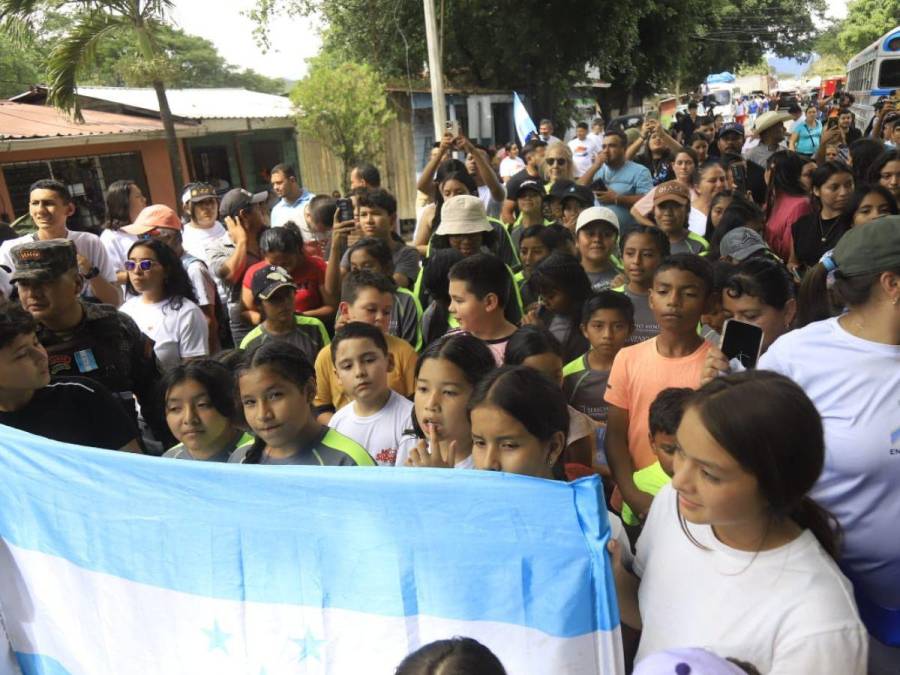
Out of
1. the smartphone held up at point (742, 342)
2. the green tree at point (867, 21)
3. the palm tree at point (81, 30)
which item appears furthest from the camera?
the green tree at point (867, 21)

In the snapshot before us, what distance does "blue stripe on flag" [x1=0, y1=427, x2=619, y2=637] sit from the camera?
1522 millimetres

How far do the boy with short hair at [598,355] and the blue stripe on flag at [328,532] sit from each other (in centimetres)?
143

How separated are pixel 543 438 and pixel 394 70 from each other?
1792cm

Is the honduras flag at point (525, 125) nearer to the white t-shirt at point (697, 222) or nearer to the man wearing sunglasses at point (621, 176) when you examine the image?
the man wearing sunglasses at point (621, 176)

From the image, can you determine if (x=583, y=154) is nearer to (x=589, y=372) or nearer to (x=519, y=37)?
(x=519, y=37)

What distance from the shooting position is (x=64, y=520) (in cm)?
203

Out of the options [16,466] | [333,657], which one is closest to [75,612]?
[16,466]

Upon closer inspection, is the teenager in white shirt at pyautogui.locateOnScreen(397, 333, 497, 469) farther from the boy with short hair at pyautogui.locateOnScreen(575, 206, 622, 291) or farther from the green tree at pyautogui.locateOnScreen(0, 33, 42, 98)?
the green tree at pyautogui.locateOnScreen(0, 33, 42, 98)

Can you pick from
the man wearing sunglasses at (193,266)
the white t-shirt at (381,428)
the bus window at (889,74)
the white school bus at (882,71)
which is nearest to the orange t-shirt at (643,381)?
the white t-shirt at (381,428)

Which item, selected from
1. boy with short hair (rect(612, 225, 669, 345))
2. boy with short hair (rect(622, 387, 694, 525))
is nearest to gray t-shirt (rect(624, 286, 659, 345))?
boy with short hair (rect(612, 225, 669, 345))

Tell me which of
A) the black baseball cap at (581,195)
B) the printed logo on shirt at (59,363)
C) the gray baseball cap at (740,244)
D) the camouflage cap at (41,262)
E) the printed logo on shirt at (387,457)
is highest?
the camouflage cap at (41,262)

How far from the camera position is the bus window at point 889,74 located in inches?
596

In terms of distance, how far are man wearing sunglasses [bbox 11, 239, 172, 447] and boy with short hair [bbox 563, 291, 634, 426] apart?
5.62 feet

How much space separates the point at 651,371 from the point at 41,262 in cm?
238
